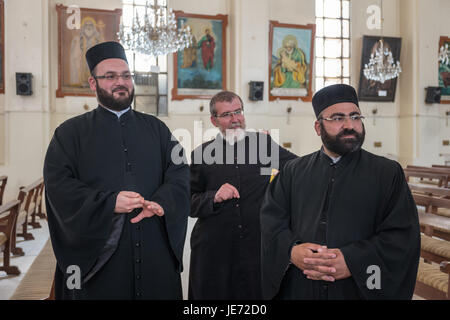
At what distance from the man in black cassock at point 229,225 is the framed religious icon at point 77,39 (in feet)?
33.0

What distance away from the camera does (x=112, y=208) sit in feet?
8.29

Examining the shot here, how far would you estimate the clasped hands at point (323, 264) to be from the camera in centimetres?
225

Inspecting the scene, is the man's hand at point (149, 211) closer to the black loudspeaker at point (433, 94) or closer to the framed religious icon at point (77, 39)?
the framed religious icon at point (77, 39)

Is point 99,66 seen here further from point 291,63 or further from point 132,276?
point 291,63

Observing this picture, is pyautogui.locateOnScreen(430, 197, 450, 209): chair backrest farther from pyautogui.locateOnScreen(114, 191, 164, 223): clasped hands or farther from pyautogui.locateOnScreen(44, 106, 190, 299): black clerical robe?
pyautogui.locateOnScreen(114, 191, 164, 223): clasped hands

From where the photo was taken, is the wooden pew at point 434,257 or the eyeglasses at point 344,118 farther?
the wooden pew at point 434,257

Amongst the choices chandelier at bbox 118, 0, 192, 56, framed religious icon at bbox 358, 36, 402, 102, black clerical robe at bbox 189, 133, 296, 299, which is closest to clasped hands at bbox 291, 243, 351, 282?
black clerical robe at bbox 189, 133, 296, 299

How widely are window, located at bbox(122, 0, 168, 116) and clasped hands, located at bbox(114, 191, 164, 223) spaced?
1104cm

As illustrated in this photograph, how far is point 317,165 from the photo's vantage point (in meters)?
2.68

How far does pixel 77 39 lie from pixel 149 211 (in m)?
11.3

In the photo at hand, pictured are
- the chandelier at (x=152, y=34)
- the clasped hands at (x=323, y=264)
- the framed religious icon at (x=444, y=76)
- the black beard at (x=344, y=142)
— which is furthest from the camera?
the framed religious icon at (x=444, y=76)

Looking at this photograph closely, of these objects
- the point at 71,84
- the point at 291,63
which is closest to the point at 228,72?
the point at 291,63

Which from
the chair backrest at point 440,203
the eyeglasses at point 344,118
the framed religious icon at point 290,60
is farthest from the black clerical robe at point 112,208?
the framed religious icon at point 290,60

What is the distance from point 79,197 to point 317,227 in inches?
55.4
